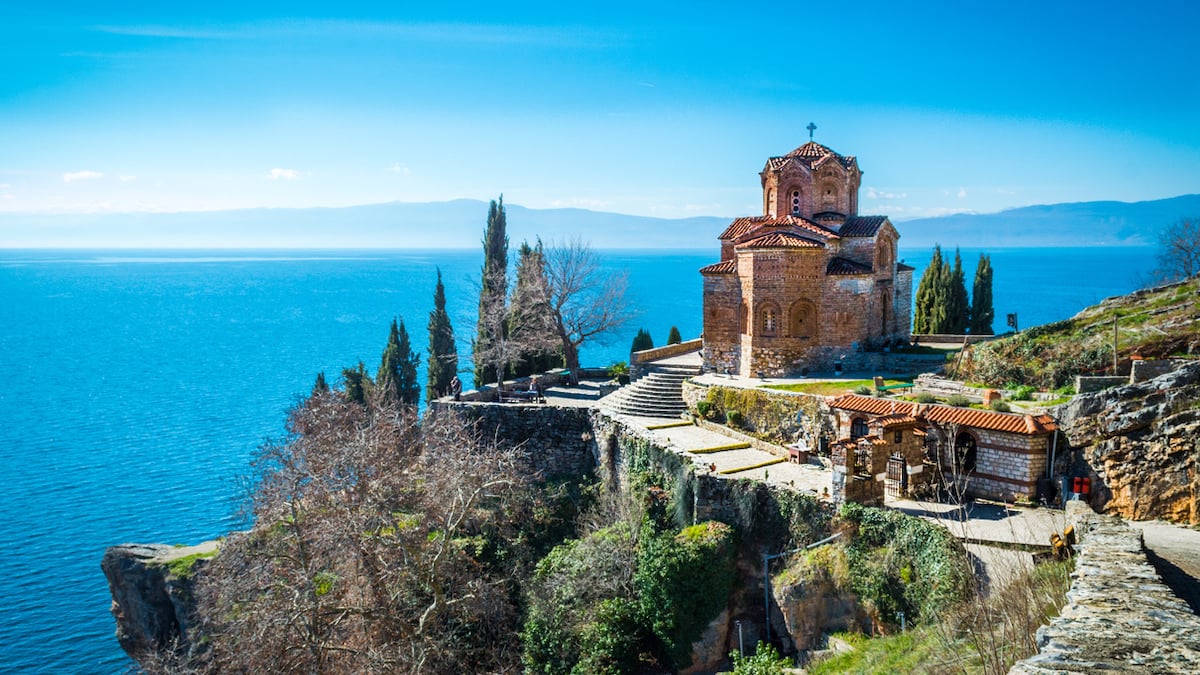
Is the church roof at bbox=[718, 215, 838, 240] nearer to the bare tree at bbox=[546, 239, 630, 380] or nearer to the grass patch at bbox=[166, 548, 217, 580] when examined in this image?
the bare tree at bbox=[546, 239, 630, 380]

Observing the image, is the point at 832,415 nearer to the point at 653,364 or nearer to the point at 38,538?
the point at 653,364

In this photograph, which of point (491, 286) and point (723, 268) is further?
point (491, 286)

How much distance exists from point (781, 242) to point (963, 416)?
10943mm

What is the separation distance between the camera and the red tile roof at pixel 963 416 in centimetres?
1833

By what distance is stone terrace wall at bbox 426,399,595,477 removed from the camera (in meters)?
28.7

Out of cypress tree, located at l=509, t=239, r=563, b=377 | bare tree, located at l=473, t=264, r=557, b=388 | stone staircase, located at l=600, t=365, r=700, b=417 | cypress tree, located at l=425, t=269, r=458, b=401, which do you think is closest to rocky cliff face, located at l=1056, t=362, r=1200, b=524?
stone staircase, located at l=600, t=365, r=700, b=417

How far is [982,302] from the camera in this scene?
47.4 m

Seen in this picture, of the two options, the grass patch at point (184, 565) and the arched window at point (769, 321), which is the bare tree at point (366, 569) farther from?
the arched window at point (769, 321)

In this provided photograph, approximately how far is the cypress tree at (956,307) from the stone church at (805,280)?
11580mm

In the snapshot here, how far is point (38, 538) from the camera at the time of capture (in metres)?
34.8

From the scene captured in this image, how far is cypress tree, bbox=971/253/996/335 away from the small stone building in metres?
28.5

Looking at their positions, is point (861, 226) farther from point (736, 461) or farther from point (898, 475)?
point (898, 475)

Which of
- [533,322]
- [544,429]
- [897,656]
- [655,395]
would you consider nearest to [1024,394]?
[897,656]

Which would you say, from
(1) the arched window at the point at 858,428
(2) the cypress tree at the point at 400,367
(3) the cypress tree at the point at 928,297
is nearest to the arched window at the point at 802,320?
(1) the arched window at the point at 858,428
